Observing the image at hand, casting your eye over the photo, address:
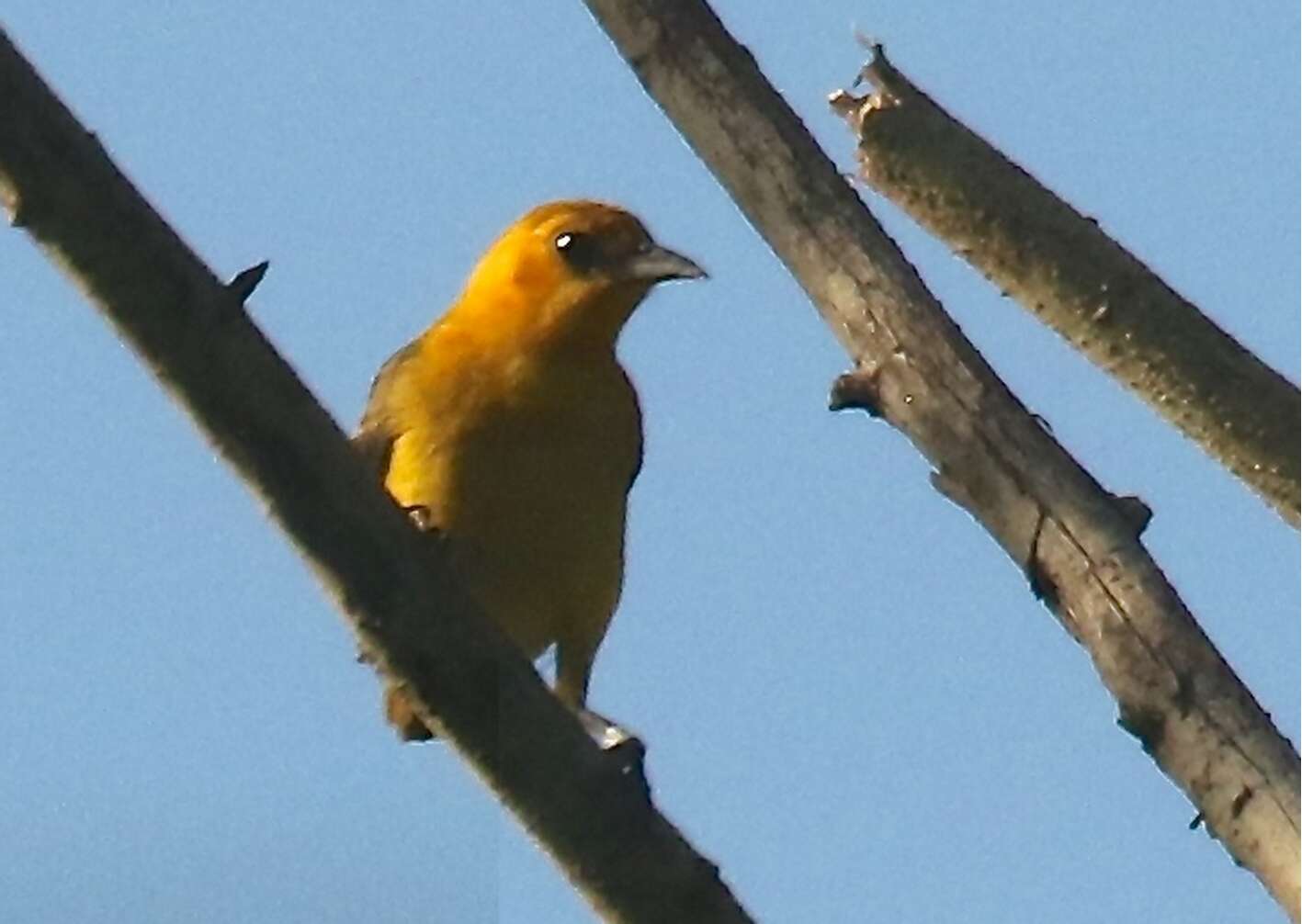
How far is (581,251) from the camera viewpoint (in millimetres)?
5734

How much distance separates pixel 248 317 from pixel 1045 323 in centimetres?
119

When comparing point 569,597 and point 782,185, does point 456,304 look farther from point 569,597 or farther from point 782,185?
point 782,185

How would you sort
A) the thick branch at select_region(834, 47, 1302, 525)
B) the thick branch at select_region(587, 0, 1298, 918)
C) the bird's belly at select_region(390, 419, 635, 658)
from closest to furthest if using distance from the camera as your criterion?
the thick branch at select_region(587, 0, 1298, 918) → the thick branch at select_region(834, 47, 1302, 525) → the bird's belly at select_region(390, 419, 635, 658)

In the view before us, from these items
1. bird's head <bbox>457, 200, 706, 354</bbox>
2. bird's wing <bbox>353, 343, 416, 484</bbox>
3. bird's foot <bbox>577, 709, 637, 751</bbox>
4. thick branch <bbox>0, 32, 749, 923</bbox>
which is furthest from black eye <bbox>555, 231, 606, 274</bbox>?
thick branch <bbox>0, 32, 749, 923</bbox>

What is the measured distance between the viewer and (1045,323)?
3498mm

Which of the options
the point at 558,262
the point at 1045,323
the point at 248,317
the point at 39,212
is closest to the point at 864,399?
the point at 1045,323

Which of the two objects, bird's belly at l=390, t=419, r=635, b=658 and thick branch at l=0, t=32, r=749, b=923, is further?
bird's belly at l=390, t=419, r=635, b=658

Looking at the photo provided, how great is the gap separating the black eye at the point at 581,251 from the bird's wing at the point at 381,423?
1.50ft

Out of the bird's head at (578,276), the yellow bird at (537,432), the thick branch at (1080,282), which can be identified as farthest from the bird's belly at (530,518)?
the thick branch at (1080,282)

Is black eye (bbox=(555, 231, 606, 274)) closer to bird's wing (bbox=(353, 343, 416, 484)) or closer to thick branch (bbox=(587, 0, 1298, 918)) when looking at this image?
bird's wing (bbox=(353, 343, 416, 484))

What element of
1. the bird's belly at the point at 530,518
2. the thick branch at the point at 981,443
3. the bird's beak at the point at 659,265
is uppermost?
the bird's beak at the point at 659,265

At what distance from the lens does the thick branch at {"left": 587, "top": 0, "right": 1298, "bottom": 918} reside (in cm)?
287

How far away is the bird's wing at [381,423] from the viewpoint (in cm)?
530

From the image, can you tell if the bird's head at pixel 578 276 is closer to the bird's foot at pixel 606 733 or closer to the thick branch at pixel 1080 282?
the bird's foot at pixel 606 733
